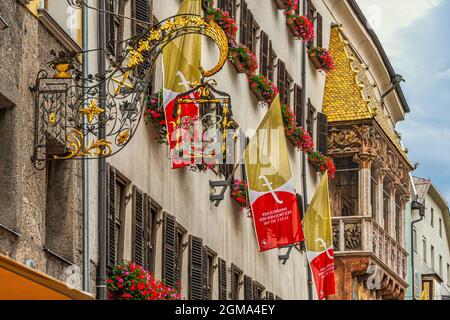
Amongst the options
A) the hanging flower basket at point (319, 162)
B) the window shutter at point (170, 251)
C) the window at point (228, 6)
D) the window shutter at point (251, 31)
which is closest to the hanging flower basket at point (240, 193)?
the window at point (228, 6)

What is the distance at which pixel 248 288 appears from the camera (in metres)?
35.1

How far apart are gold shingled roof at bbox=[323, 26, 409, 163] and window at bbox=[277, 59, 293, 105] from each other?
5.13m

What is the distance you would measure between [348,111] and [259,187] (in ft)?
49.2

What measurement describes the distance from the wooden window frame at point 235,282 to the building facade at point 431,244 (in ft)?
92.3

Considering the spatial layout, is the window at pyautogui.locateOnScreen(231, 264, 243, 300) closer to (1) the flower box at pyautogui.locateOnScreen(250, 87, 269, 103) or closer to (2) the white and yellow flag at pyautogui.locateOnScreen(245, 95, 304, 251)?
(2) the white and yellow flag at pyautogui.locateOnScreen(245, 95, 304, 251)

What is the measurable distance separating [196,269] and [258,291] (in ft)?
19.3

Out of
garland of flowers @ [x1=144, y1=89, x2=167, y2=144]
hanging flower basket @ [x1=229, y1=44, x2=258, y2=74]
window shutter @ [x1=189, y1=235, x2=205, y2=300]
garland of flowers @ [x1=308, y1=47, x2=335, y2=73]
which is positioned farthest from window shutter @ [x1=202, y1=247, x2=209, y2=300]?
garland of flowers @ [x1=308, y1=47, x2=335, y2=73]

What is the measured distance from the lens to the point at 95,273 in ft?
79.2

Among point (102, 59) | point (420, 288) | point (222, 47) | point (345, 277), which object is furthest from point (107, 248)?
point (420, 288)

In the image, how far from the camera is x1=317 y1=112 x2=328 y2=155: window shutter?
43844 millimetres

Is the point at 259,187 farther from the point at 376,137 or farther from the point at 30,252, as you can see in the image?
the point at 376,137

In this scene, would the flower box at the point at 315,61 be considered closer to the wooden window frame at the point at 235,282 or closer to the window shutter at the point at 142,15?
the wooden window frame at the point at 235,282

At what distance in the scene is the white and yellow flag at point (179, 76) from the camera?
25.3 meters
